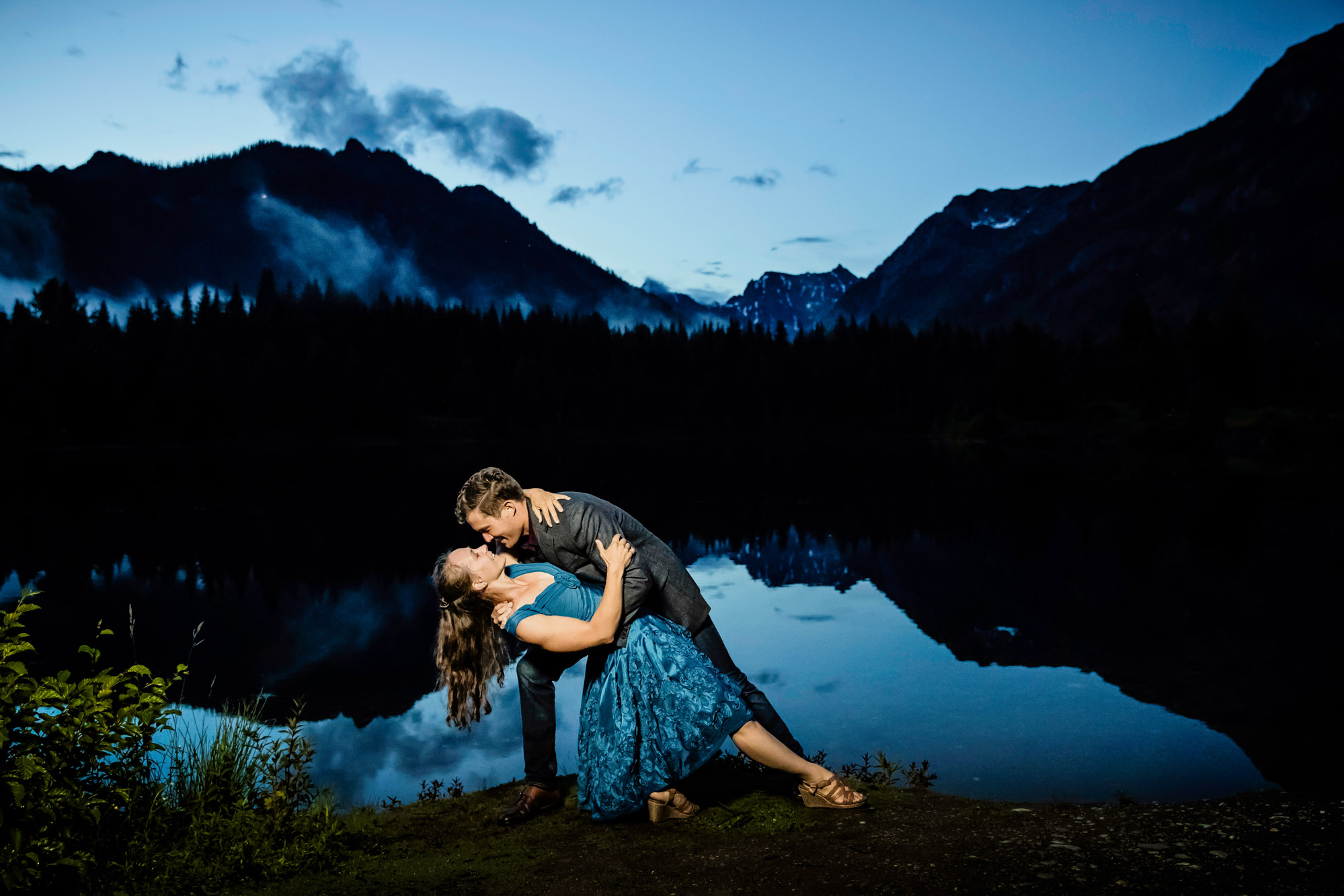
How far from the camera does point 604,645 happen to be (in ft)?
19.5

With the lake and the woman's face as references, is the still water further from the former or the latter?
the woman's face

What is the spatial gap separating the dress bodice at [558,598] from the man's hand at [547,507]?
1.10 feet

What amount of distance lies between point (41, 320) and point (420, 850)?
152 meters

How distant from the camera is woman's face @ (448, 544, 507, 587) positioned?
19.8ft

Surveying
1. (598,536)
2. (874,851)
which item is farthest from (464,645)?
(874,851)

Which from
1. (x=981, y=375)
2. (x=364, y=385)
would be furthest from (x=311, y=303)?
(x=981, y=375)

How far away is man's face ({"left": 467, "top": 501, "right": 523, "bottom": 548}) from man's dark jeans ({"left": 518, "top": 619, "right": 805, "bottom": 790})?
0.96m

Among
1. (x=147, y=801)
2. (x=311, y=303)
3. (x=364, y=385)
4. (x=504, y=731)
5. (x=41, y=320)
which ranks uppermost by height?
(x=311, y=303)

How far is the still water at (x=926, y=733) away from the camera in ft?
25.5

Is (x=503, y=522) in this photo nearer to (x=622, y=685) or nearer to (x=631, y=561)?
(x=631, y=561)

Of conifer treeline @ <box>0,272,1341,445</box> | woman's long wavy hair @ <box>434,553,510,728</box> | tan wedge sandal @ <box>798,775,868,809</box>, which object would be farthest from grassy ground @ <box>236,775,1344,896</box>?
conifer treeline @ <box>0,272,1341,445</box>

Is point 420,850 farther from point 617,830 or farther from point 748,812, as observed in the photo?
point 748,812

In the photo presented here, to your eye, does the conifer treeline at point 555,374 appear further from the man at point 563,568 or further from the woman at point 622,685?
the woman at point 622,685

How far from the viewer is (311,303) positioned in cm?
18938
